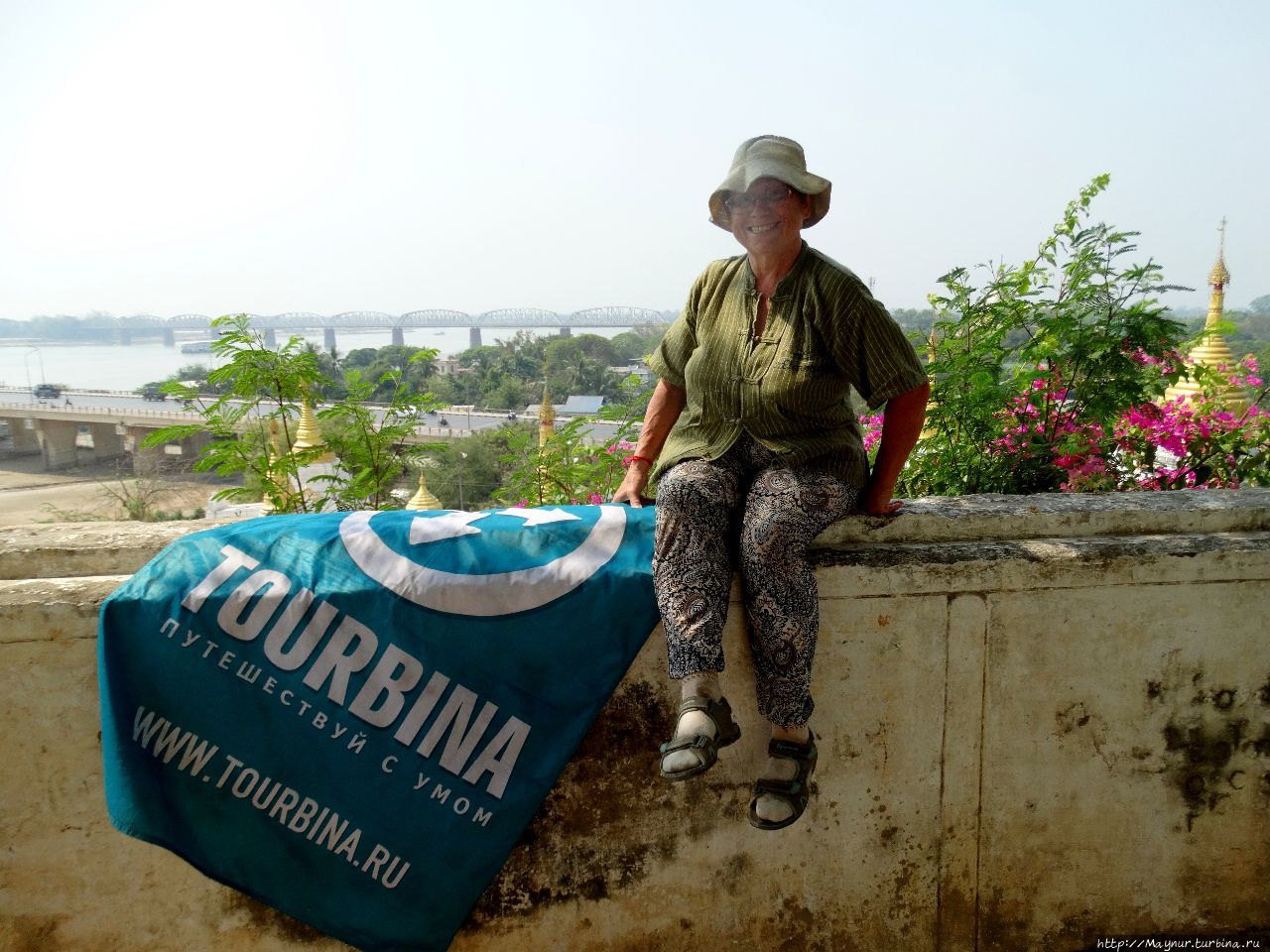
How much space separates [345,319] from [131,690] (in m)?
76.0

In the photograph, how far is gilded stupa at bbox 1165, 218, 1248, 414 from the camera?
341cm

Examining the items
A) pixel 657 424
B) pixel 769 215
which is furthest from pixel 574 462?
pixel 769 215

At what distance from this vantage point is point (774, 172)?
2.00 meters

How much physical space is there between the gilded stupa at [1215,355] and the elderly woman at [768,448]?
1.80 metres

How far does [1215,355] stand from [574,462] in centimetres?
692

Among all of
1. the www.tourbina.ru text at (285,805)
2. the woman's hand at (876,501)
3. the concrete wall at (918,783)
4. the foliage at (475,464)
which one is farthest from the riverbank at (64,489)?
the woman's hand at (876,501)

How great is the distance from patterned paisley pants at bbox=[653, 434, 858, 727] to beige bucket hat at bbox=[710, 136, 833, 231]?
0.68 meters

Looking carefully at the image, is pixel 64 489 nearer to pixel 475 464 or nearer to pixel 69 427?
pixel 69 427

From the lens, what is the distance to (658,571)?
6.14 feet

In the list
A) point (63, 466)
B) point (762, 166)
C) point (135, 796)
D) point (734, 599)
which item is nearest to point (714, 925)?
point (734, 599)

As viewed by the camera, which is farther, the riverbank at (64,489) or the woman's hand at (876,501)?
the riverbank at (64,489)

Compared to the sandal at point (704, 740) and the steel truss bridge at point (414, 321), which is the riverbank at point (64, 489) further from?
the sandal at point (704, 740)

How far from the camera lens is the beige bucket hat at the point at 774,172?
2.02m

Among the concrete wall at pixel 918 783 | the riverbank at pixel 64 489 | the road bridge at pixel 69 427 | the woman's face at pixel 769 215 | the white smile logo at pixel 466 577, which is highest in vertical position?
the woman's face at pixel 769 215
